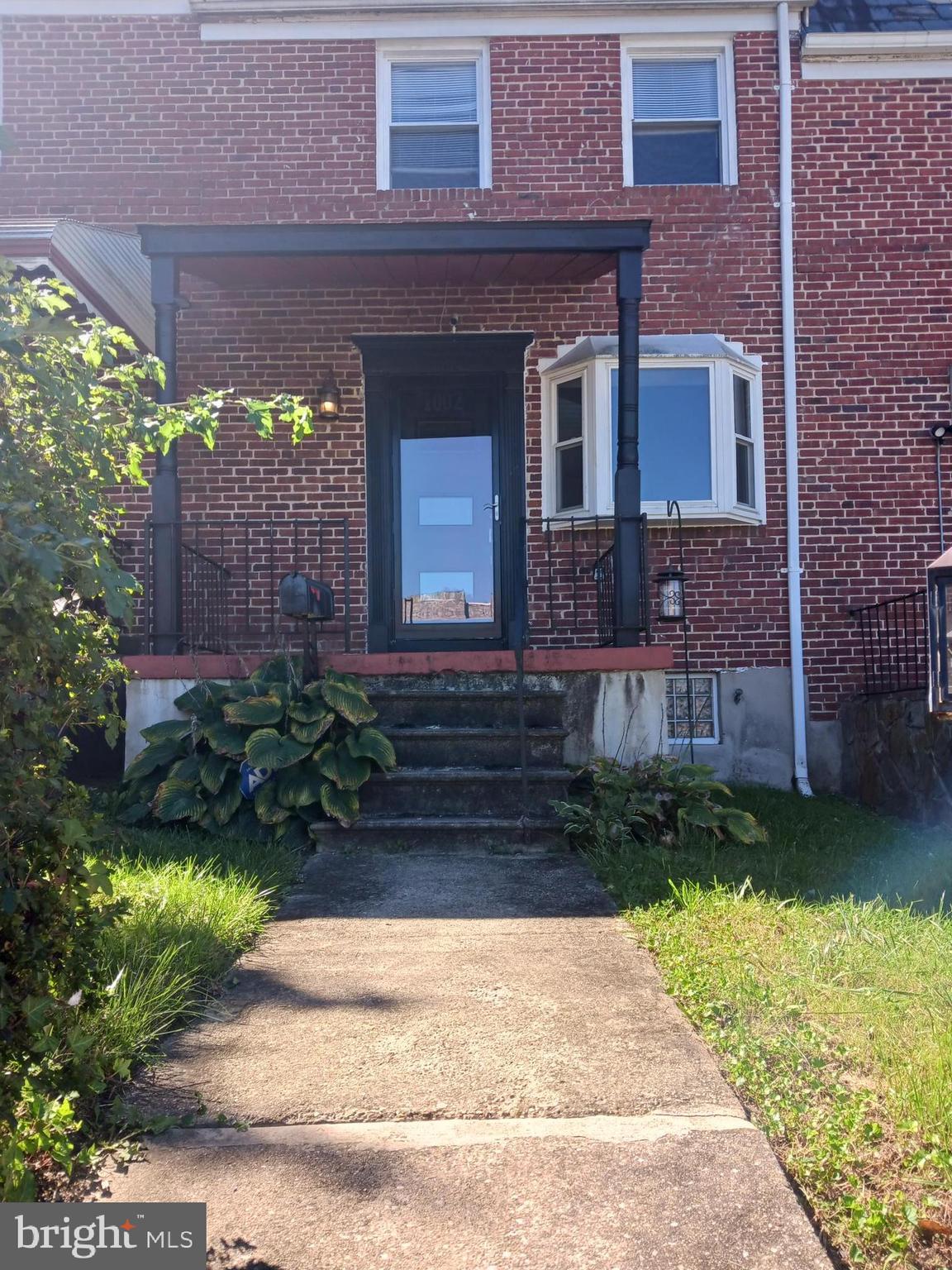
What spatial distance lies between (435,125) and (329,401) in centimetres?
241

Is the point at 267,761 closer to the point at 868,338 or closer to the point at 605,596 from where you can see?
the point at 605,596

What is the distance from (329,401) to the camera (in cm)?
800

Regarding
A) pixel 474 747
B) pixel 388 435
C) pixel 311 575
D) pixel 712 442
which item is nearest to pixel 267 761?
pixel 474 747

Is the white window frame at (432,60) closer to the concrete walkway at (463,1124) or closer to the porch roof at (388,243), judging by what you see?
the porch roof at (388,243)

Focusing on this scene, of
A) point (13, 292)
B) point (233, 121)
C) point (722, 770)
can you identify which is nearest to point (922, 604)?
point (722, 770)

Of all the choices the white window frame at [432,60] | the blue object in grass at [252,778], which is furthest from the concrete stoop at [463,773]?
the white window frame at [432,60]

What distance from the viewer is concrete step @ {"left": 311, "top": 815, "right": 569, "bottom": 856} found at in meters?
5.49

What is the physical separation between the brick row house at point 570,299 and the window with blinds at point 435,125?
25mm

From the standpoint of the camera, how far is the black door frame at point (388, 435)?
8.26m

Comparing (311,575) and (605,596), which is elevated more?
(311,575)

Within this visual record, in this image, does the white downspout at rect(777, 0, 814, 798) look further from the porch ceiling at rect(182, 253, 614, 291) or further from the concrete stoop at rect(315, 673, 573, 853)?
the concrete stoop at rect(315, 673, 573, 853)

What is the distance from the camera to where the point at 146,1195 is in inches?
84.6

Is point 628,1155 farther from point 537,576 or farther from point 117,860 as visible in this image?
point 537,576

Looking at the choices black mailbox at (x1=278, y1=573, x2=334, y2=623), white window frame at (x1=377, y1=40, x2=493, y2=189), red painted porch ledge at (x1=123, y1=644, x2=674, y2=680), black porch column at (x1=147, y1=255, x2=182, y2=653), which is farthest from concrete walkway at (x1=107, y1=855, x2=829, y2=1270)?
white window frame at (x1=377, y1=40, x2=493, y2=189)
